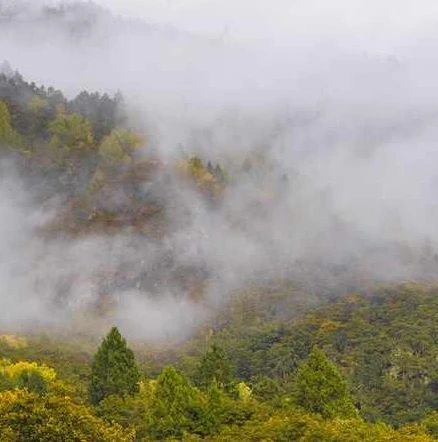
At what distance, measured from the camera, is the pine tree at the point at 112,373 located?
78312mm

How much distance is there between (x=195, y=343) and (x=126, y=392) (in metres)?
114

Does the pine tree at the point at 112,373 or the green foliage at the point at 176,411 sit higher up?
the pine tree at the point at 112,373

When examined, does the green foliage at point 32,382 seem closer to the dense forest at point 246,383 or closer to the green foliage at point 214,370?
the dense forest at point 246,383

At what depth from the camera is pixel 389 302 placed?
198m

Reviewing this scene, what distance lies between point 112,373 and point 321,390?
773 inches

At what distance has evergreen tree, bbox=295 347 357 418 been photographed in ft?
239

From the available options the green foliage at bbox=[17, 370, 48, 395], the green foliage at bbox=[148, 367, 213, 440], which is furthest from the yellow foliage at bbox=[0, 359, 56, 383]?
the green foliage at bbox=[148, 367, 213, 440]

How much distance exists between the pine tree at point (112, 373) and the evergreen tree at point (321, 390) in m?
16.1

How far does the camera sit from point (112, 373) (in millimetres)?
78625

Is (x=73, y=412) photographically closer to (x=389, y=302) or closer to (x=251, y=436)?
(x=251, y=436)

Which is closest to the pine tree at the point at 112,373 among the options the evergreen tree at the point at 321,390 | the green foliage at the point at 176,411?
the green foliage at the point at 176,411

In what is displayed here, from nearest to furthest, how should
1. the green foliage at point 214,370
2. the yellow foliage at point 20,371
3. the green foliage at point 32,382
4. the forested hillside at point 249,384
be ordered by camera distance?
1. the forested hillside at point 249,384
2. the green foliage at point 32,382
3. the yellow foliage at point 20,371
4. the green foliage at point 214,370

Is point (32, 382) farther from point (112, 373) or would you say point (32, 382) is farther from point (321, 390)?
point (321, 390)

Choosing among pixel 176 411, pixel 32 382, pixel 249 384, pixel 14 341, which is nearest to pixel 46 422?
pixel 176 411
